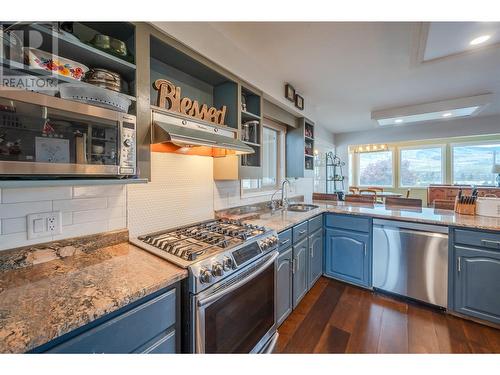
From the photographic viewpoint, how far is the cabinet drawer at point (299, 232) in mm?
1957

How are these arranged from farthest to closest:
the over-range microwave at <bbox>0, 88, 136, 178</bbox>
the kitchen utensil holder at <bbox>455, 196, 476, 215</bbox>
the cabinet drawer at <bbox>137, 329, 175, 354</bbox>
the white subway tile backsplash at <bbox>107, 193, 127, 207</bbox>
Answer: the kitchen utensil holder at <bbox>455, 196, 476, 215</bbox>, the white subway tile backsplash at <bbox>107, 193, 127, 207</bbox>, the cabinet drawer at <bbox>137, 329, 175, 354</bbox>, the over-range microwave at <bbox>0, 88, 136, 178</bbox>

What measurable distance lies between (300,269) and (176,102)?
1.79 metres

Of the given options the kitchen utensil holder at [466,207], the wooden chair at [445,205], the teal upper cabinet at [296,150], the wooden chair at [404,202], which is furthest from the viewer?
the teal upper cabinet at [296,150]

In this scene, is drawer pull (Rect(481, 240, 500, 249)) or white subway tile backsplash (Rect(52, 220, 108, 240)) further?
drawer pull (Rect(481, 240, 500, 249))

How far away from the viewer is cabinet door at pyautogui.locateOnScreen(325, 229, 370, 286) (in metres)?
2.34

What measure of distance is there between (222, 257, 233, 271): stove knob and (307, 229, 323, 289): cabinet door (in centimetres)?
132

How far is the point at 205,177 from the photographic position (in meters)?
1.88

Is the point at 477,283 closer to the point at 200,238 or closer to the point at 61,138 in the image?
the point at 200,238

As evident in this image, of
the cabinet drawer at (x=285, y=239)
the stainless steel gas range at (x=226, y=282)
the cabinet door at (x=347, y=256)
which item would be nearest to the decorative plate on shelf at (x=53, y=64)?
the stainless steel gas range at (x=226, y=282)

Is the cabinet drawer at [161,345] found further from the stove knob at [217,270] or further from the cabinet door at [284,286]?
the cabinet door at [284,286]

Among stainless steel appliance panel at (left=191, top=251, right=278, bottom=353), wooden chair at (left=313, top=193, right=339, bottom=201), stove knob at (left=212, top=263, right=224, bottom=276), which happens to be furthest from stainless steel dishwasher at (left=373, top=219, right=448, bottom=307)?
stove knob at (left=212, top=263, right=224, bottom=276)

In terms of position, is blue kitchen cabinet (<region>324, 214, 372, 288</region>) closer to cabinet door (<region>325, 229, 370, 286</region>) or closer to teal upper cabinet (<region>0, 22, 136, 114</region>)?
cabinet door (<region>325, 229, 370, 286</region>)

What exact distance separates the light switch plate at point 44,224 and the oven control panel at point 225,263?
734 millimetres
